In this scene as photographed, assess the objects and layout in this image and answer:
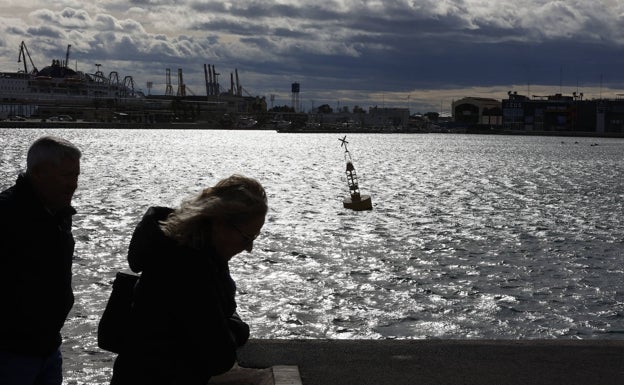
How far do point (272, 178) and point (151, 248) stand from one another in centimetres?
6829

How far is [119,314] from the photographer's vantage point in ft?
11.3

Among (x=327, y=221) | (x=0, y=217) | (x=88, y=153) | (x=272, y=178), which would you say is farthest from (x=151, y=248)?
(x=88, y=153)

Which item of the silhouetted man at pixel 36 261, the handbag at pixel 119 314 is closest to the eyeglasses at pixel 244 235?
the handbag at pixel 119 314

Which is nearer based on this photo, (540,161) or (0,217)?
(0,217)

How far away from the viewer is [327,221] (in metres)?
36.2

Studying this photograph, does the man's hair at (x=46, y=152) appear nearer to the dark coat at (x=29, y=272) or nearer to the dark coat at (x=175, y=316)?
the dark coat at (x=29, y=272)

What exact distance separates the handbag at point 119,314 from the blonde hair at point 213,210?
12.0 inches

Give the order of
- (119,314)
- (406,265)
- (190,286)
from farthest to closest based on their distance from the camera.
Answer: (406,265)
(119,314)
(190,286)

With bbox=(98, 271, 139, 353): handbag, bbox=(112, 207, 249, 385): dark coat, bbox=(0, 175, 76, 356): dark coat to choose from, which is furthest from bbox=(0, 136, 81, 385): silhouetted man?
bbox=(112, 207, 249, 385): dark coat

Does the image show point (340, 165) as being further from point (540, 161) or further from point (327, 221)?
point (327, 221)

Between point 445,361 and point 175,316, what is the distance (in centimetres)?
585

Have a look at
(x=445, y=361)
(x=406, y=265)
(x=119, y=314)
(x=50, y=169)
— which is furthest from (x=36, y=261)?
(x=406, y=265)

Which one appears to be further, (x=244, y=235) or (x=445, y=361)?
(x=445, y=361)

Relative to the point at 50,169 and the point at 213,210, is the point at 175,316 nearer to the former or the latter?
the point at 213,210
